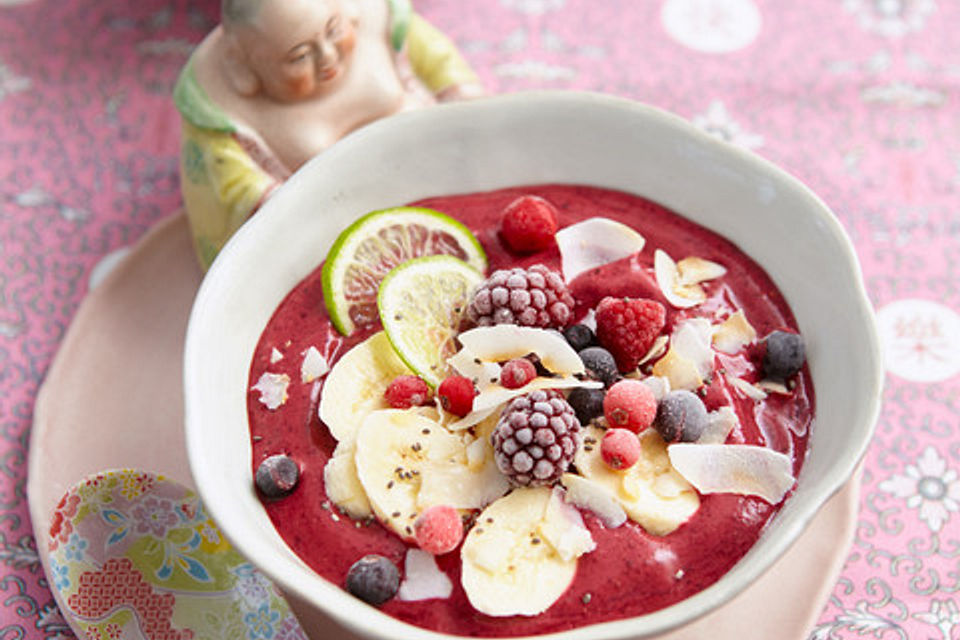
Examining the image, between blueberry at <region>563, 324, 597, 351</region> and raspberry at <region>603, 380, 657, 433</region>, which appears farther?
blueberry at <region>563, 324, 597, 351</region>

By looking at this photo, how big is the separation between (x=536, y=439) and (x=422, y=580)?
30cm

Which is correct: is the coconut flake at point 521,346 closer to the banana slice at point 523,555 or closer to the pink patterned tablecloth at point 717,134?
the banana slice at point 523,555

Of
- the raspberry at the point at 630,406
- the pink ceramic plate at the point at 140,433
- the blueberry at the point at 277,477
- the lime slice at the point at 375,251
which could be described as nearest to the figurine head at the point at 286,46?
the lime slice at the point at 375,251

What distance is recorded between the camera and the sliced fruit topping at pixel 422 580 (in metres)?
1.75

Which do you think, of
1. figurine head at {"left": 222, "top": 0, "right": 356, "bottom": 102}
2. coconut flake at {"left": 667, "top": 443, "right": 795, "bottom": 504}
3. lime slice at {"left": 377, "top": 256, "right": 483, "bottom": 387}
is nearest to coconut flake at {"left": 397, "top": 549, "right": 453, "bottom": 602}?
lime slice at {"left": 377, "top": 256, "right": 483, "bottom": 387}

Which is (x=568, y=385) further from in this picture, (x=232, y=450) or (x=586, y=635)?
(x=232, y=450)

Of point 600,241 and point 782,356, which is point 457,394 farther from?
point 782,356

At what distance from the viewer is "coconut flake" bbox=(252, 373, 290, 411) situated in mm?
2004

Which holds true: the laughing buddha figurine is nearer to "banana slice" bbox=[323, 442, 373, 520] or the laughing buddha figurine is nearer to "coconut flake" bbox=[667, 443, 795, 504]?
"banana slice" bbox=[323, 442, 373, 520]

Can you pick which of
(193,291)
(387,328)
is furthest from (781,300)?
(193,291)

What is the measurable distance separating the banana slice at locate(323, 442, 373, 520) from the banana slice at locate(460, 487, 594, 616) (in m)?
0.20

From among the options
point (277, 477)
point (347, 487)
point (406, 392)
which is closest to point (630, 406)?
point (406, 392)

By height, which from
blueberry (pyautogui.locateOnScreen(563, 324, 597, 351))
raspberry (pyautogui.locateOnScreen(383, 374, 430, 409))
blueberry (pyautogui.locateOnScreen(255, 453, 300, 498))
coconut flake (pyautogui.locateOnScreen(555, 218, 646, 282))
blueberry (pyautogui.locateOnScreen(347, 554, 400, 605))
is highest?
coconut flake (pyautogui.locateOnScreen(555, 218, 646, 282))

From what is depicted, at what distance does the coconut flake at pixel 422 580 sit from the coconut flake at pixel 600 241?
694mm
